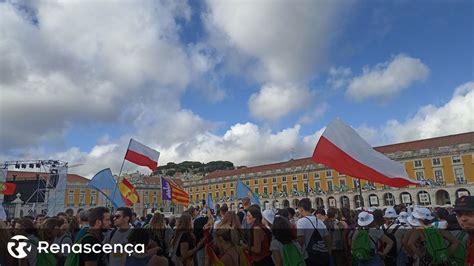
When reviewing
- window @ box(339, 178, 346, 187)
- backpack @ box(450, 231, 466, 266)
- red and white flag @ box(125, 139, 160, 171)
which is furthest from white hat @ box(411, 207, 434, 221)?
window @ box(339, 178, 346, 187)

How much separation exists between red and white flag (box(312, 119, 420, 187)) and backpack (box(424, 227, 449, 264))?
6.75 feet

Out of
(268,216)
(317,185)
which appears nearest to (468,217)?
(268,216)

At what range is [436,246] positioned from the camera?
14.6ft

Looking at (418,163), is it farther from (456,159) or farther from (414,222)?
(414,222)

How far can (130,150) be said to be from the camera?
1268 cm

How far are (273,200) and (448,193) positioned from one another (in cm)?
3132

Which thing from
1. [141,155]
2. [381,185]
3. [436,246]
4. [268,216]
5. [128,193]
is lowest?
[436,246]

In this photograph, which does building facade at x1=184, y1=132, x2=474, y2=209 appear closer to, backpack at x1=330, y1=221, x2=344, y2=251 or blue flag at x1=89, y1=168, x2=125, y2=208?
blue flag at x1=89, y1=168, x2=125, y2=208

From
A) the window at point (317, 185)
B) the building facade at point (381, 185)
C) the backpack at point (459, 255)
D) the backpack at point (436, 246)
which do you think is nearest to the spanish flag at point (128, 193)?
the backpack at point (436, 246)

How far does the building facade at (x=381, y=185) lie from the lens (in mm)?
51438

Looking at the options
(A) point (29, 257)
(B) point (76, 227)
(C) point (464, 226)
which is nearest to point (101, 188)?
(B) point (76, 227)

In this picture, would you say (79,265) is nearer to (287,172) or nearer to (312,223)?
(312,223)

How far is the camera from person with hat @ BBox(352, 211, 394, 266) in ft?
17.5

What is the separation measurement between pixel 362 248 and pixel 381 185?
186 ft
